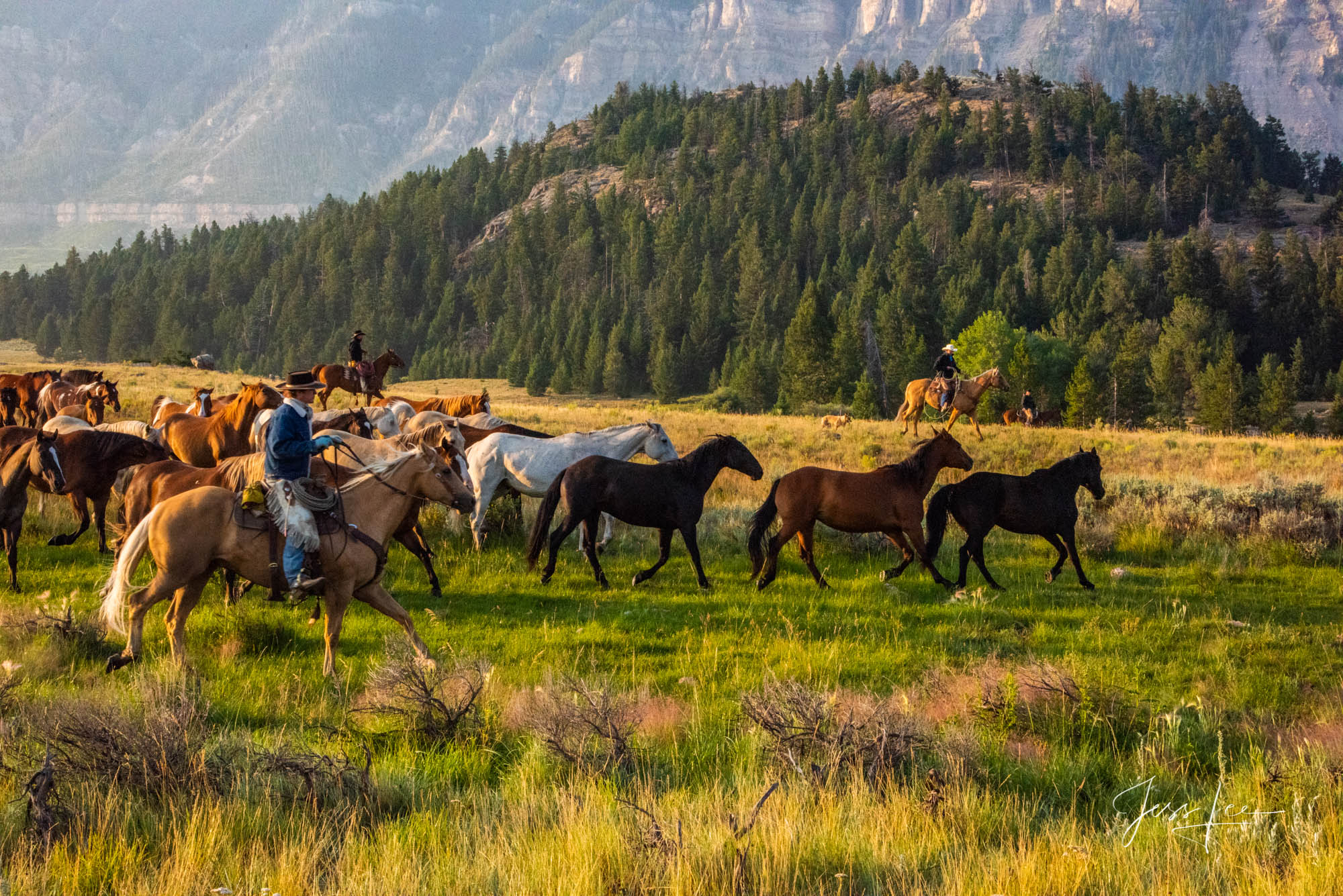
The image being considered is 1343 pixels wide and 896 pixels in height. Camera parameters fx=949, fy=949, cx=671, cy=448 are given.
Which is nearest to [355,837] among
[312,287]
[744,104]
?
[312,287]

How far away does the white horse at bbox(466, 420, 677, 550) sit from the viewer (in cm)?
1415

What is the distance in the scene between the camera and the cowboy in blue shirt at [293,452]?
838 cm

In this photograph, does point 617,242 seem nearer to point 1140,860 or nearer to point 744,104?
point 744,104

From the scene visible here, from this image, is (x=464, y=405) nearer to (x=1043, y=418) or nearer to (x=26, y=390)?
(x=26, y=390)

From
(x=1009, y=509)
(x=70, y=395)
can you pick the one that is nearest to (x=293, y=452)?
(x=1009, y=509)

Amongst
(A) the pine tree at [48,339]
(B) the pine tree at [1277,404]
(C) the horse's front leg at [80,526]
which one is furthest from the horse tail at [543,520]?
(A) the pine tree at [48,339]

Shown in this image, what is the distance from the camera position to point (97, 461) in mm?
13688

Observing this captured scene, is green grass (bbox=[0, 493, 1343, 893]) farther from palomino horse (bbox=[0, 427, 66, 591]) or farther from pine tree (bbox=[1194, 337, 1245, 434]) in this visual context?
pine tree (bbox=[1194, 337, 1245, 434])

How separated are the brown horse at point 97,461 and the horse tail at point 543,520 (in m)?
5.99

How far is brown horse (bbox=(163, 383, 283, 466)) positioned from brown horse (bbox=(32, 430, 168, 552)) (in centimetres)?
98

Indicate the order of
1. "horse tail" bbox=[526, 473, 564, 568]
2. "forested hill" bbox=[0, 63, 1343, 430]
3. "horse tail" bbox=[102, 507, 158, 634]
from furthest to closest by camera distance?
"forested hill" bbox=[0, 63, 1343, 430] < "horse tail" bbox=[526, 473, 564, 568] < "horse tail" bbox=[102, 507, 158, 634]

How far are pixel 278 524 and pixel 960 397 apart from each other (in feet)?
89.0

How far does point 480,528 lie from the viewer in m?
14.2
